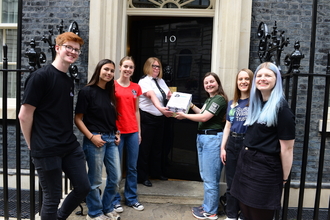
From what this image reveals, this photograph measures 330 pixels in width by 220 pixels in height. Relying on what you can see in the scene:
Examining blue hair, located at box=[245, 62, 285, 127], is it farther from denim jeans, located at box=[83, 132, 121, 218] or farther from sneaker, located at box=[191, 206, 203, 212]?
sneaker, located at box=[191, 206, 203, 212]

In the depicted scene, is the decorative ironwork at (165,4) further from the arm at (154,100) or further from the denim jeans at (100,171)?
the denim jeans at (100,171)

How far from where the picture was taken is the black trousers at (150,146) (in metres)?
4.18

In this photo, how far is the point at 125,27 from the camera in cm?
446

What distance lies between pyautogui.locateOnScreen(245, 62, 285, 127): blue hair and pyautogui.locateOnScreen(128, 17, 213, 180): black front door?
2.25 metres

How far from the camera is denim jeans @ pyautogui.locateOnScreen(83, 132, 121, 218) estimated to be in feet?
10.4

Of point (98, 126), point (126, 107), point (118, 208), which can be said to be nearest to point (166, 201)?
point (118, 208)

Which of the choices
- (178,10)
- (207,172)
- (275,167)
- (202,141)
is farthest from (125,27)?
(275,167)

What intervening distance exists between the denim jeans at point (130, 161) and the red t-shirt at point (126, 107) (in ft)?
0.36

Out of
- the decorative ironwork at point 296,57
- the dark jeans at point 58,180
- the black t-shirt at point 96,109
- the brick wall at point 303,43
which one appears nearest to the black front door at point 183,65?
the brick wall at point 303,43

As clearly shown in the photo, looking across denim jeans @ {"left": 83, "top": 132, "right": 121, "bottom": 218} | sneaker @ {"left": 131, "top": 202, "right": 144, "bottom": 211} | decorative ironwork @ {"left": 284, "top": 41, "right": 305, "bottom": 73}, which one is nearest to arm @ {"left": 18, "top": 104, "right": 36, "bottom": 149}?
denim jeans @ {"left": 83, "top": 132, "right": 121, "bottom": 218}

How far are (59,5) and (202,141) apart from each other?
2.86 m

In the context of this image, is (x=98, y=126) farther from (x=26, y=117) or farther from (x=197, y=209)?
(x=197, y=209)

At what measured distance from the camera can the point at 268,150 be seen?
224cm

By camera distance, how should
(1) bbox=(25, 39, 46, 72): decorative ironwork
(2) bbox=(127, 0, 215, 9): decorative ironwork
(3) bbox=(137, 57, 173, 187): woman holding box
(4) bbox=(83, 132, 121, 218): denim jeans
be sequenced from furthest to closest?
(2) bbox=(127, 0, 215, 9): decorative ironwork → (3) bbox=(137, 57, 173, 187): woman holding box → (4) bbox=(83, 132, 121, 218): denim jeans → (1) bbox=(25, 39, 46, 72): decorative ironwork
